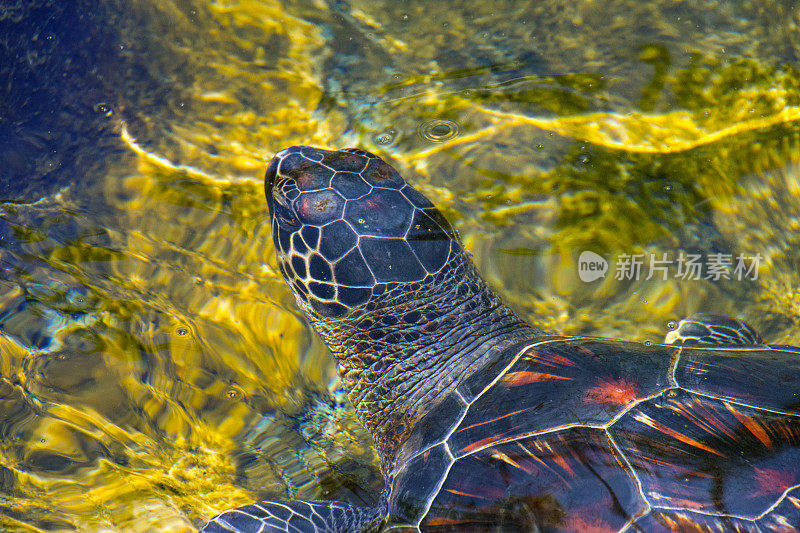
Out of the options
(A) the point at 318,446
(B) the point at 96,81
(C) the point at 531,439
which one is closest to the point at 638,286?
(C) the point at 531,439

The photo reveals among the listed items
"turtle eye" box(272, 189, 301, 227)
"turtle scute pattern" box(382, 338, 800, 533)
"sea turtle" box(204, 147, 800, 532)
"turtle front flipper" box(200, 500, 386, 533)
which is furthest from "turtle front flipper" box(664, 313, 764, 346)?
"turtle eye" box(272, 189, 301, 227)

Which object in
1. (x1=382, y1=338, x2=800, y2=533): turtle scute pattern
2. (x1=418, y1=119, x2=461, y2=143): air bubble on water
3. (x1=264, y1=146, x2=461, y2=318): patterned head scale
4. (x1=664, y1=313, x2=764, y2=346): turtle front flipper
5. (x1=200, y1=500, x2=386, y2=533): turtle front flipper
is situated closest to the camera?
(x1=382, y1=338, x2=800, y2=533): turtle scute pattern

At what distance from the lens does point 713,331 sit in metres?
2.91

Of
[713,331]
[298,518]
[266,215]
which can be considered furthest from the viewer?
[266,215]

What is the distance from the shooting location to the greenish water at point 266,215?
2.71 m

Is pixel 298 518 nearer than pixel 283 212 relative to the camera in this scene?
Yes

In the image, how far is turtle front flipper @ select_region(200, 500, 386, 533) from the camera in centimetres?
222

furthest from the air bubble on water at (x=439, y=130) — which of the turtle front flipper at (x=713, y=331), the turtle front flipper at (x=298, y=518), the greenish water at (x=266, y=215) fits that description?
the turtle front flipper at (x=298, y=518)

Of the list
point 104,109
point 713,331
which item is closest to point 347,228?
point 104,109

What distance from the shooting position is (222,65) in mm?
3340

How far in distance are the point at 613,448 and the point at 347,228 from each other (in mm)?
1423

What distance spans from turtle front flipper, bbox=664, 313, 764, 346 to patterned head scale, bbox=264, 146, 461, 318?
1432mm

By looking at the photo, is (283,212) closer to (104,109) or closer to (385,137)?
(385,137)

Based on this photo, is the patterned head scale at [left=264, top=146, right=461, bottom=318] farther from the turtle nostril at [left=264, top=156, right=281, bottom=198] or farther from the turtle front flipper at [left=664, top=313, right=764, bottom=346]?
the turtle front flipper at [left=664, top=313, right=764, bottom=346]
